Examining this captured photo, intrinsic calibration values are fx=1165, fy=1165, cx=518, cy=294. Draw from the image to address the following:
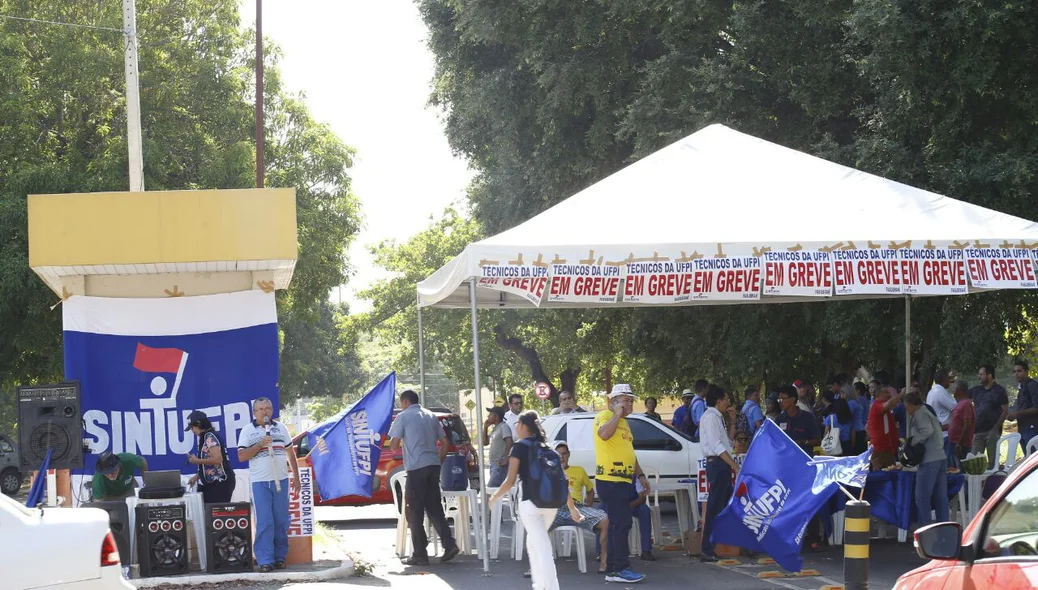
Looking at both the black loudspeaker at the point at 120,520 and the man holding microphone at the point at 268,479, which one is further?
the man holding microphone at the point at 268,479

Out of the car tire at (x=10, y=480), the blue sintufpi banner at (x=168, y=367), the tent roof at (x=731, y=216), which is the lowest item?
the car tire at (x=10, y=480)

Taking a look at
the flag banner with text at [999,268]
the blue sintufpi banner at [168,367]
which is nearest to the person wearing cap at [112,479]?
the blue sintufpi banner at [168,367]

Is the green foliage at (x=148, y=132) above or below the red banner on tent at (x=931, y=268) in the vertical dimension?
above

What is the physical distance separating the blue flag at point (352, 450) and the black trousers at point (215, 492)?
1.52 m

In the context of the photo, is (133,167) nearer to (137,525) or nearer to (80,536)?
(137,525)

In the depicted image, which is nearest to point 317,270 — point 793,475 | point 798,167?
point 798,167

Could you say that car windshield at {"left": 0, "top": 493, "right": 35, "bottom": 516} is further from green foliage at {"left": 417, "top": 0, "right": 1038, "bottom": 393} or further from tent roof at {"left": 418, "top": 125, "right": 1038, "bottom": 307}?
green foliage at {"left": 417, "top": 0, "right": 1038, "bottom": 393}

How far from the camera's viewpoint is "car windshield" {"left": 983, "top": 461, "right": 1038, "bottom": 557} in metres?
4.46

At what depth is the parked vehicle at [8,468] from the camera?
29.9 metres

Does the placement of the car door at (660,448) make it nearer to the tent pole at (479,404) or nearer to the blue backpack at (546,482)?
the tent pole at (479,404)

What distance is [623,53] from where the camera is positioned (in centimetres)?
2153

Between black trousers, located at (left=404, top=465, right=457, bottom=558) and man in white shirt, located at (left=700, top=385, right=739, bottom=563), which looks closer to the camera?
man in white shirt, located at (left=700, top=385, right=739, bottom=563)

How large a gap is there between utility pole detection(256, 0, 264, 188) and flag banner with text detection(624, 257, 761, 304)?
13253mm

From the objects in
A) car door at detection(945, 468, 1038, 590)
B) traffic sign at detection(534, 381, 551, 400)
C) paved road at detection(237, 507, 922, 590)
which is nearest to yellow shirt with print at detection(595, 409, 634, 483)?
paved road at detection(237, 507, 922, 590)
